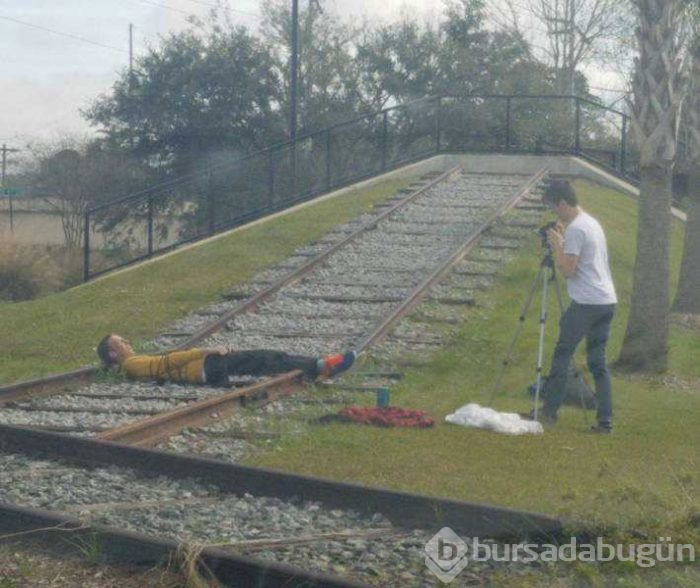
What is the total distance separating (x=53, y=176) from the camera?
137 ft

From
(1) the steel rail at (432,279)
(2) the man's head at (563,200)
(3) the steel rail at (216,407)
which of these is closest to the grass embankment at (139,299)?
(3) the steel rail at (216,407)

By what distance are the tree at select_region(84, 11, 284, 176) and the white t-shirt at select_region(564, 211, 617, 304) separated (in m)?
28.9

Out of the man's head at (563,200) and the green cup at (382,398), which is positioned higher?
the man's head at (563,200)

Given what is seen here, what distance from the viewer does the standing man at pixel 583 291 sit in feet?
31.9

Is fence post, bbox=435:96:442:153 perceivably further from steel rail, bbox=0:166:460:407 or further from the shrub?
the shrub

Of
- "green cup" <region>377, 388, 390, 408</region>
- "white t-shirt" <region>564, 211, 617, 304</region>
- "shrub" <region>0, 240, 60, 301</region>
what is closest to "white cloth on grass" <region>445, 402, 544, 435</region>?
"green cup" <region>377, 388, 390, 408</region>

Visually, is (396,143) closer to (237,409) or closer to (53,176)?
(53,176)

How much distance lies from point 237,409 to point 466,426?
6.52 ft

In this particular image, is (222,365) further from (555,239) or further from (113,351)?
(555,239)

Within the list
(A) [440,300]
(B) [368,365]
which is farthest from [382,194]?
(B) [368,365]

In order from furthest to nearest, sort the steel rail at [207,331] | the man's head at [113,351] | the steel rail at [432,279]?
1. the steel rail at [432,279]
2. the man's head at [113,351]
3. the steel rail at [207,331]

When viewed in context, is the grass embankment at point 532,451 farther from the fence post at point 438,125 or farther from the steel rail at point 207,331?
the fence post at point 438,125

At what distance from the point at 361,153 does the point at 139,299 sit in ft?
54.2

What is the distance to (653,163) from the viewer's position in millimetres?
12633
